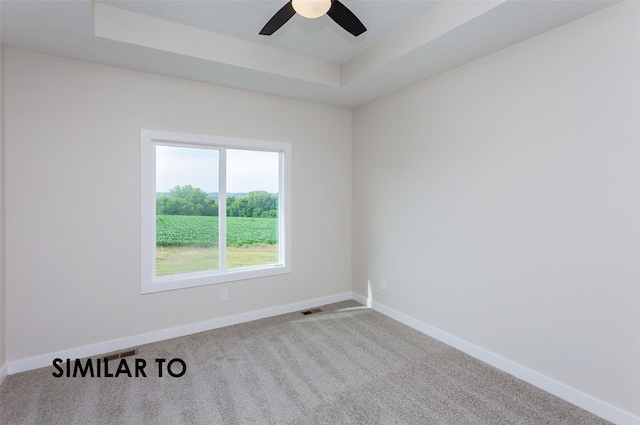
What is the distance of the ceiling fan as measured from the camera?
1667 millimetres

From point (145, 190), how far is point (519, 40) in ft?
11.1

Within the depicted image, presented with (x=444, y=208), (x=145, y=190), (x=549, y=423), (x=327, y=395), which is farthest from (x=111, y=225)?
(x=549, y=423)

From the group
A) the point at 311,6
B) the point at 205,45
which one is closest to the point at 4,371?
the point at 205,45

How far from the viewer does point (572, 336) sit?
2.09m

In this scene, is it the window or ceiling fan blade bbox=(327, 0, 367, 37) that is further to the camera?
the window

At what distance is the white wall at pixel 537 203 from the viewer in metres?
1.87

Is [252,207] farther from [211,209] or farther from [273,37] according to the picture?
[273,37]

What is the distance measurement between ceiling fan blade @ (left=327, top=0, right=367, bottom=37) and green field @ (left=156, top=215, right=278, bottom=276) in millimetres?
2305

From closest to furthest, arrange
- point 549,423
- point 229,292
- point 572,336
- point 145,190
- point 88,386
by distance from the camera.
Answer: point 549,423
point 572,336
point 88,386
point 145,190
point 229,292

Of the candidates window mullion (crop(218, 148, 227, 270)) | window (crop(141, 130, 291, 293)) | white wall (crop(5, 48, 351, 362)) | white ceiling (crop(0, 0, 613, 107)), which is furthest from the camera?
window mullion (crop(218, 148, 227, 270))

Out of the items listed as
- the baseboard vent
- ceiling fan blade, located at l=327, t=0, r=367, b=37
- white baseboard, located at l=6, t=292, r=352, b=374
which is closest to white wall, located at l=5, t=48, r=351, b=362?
white baseboard, located at l=6, t=292, r=352, b=374

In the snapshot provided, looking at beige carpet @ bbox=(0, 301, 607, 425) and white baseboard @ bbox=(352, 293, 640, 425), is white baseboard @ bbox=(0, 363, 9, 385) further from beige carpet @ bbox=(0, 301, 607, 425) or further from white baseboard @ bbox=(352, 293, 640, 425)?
white baseboard @ bbox=(352, 293, 640, 425)

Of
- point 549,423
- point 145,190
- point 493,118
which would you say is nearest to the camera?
point 549,423

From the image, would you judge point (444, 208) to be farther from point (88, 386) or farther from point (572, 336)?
point (88, 386)
